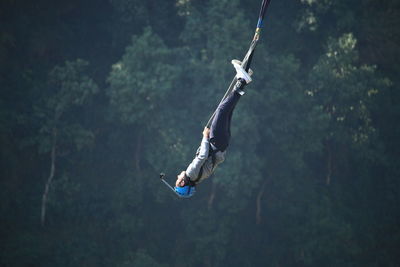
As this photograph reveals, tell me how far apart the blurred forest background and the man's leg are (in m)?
13.6

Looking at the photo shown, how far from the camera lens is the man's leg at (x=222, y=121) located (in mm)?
8656

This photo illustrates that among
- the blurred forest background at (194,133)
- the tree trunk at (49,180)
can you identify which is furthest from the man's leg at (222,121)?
the tree trunk at (49,180)

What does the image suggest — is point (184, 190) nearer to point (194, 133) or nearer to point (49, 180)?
point (194, 133)

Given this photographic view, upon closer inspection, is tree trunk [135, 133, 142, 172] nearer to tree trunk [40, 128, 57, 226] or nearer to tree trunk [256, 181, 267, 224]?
tree trunk [40, 128, 57, 226]

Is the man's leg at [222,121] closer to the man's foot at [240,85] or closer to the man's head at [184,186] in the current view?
the man's foot at [240,85]

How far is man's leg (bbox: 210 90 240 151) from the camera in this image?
8656 mm

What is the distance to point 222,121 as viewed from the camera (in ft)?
28.5

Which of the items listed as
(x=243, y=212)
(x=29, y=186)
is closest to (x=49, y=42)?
(x=29, y=186)

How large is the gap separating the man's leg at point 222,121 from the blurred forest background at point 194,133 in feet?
44.7

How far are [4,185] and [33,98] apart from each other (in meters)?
3.89

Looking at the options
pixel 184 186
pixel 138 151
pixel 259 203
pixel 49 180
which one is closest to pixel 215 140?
pixel 184 186

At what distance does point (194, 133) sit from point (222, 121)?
1494 centimetres

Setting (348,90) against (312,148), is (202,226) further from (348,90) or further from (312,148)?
(348,90)

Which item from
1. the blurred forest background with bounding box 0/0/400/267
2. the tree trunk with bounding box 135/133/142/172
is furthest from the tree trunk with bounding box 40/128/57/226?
the tree trunk with bounding box 135/133/142/172
